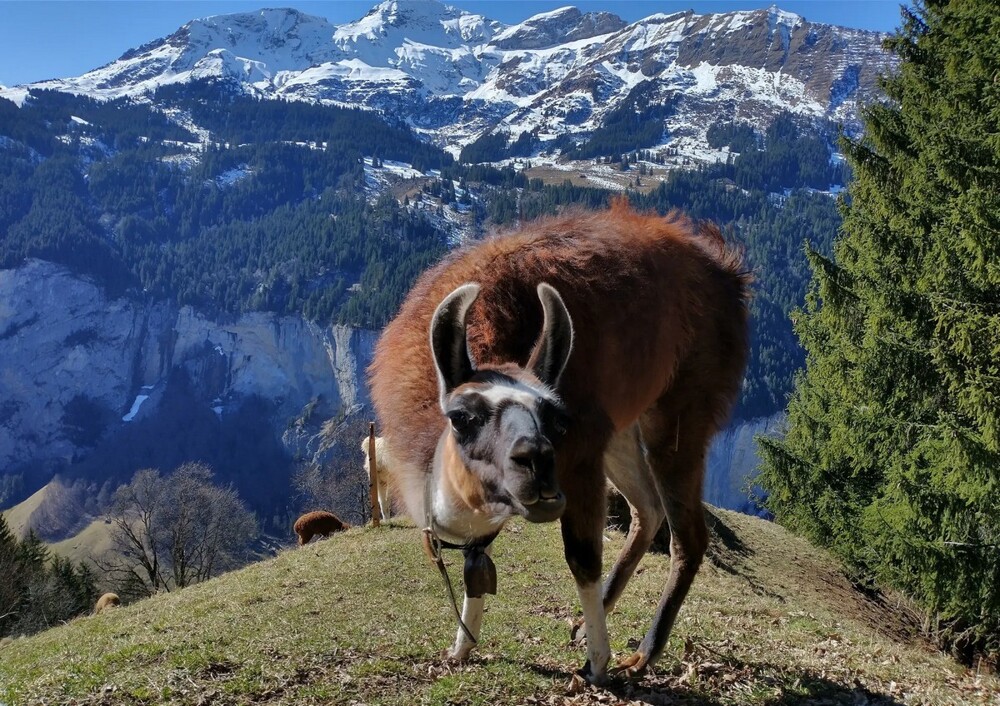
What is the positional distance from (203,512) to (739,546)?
1532 inches

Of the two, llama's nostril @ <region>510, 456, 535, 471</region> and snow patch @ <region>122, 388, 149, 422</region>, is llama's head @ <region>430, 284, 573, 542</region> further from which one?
snow patch @ <region>122, 388, 149, 422</region>

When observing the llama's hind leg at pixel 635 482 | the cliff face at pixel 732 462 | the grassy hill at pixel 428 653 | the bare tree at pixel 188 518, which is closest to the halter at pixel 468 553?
the grassy hill at pixel 428 653

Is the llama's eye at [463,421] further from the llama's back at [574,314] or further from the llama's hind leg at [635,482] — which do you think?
the llama's hind leg at [635,482]

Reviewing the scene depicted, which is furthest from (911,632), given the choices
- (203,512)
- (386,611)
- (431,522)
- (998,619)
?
(203,512)

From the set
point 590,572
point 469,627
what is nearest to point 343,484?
point 469,627

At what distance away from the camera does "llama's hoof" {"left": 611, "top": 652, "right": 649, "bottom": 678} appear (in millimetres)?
5582

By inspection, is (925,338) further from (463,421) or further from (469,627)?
(463,421)

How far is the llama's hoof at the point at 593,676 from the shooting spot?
5.27 metres

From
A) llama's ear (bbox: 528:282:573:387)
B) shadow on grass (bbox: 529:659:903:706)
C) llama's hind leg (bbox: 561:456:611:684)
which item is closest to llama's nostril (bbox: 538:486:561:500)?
llama's ear (bbox: 528:282:573:387)

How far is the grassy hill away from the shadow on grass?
0.6 inches

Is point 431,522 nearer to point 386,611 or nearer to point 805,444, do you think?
point 386,611

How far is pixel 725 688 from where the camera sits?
561 centimetres

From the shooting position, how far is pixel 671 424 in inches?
254

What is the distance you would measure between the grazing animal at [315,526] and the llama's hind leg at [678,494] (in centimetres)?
1785
